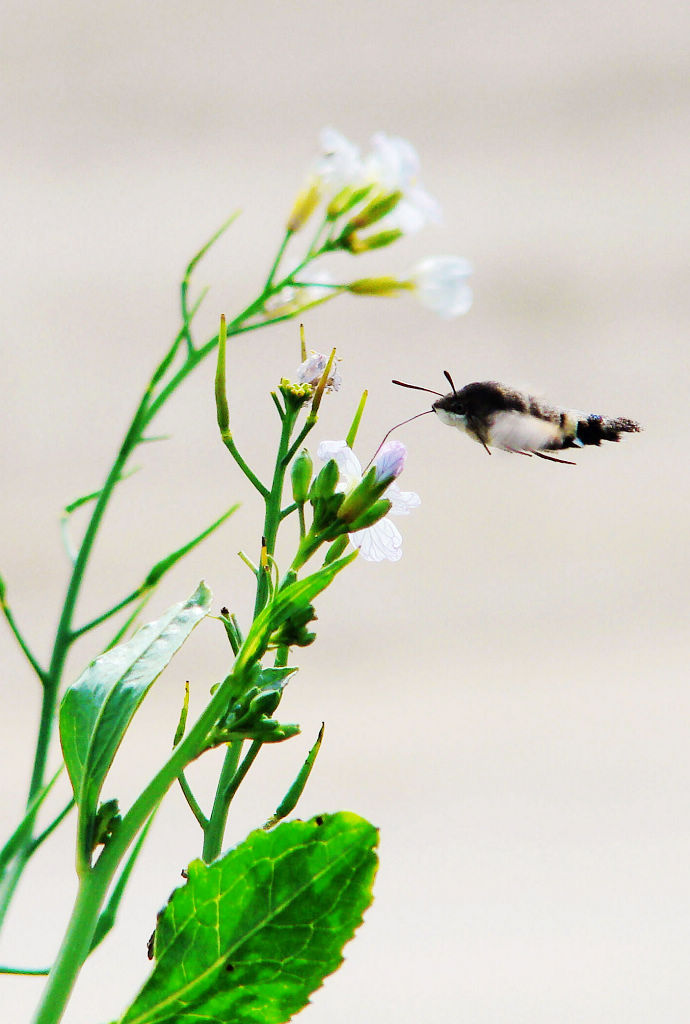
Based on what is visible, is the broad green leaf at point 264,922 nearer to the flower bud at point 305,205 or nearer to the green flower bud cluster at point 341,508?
the green flower bud cluster at point 341,508

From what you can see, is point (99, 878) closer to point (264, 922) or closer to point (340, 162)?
point (264, 922)

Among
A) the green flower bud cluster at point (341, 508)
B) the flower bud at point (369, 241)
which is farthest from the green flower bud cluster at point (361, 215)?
the green flower bud cluster at point (341, 508)

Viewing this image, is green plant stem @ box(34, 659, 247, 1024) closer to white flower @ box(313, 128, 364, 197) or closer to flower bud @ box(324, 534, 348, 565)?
flower bud @ box(324, 534, 348, 565)

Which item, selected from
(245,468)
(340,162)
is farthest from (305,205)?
(245,468)

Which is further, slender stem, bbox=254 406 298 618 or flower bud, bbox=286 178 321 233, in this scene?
flower bud, bbox=286 178 321 233

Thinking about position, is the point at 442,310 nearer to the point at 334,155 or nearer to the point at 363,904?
the point at 334,155

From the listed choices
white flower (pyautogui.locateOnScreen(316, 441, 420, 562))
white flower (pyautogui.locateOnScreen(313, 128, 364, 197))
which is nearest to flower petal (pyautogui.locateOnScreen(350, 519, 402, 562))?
white flower (pyautogui.locateOnScreen(316, 441, 420, 562))

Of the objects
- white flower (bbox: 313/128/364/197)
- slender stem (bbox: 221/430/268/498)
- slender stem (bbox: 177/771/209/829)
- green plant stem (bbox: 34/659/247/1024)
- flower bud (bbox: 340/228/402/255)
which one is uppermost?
white flower (bbox: 313/128/364/197)
